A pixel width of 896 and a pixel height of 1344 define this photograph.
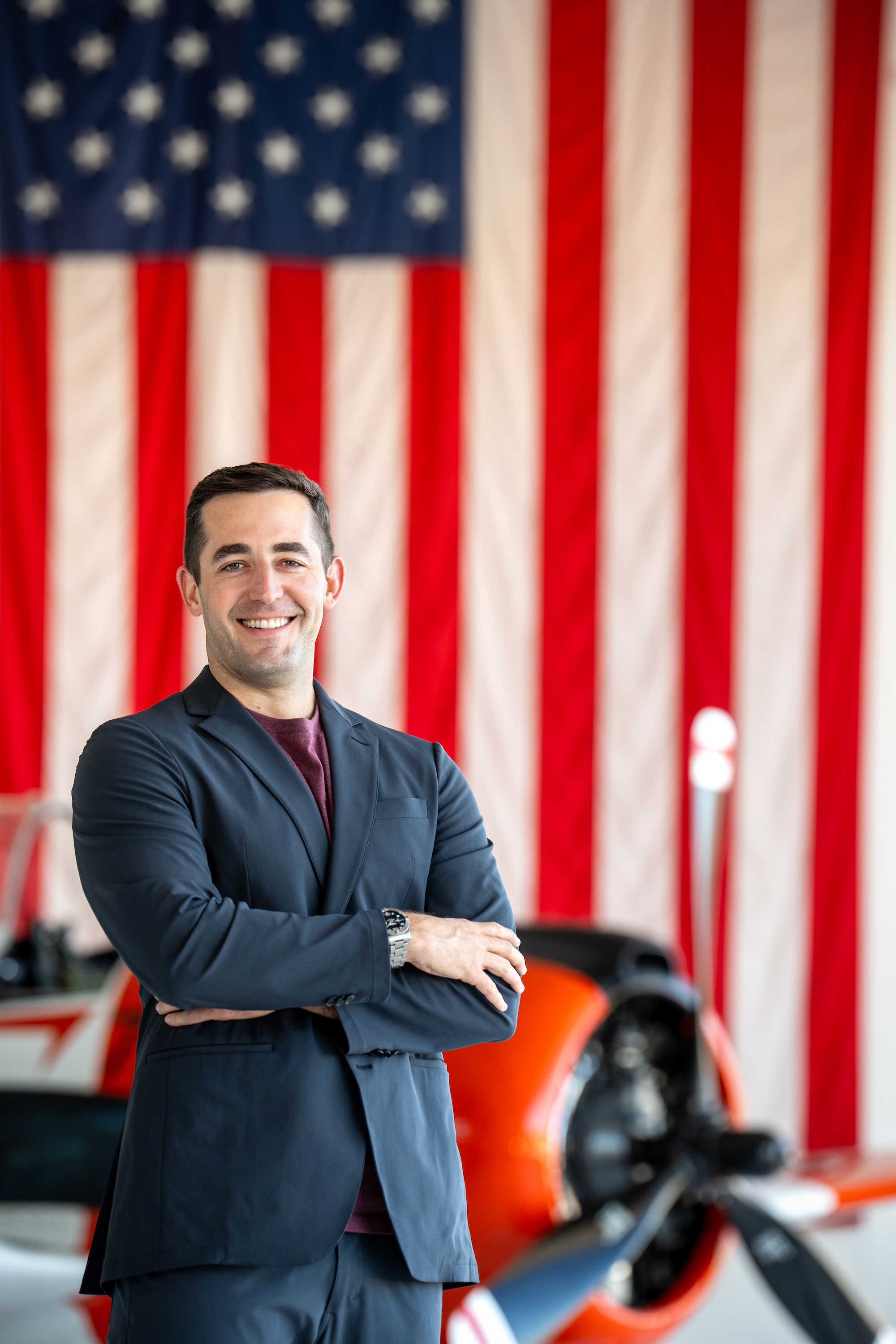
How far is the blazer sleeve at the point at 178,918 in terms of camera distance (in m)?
1.28

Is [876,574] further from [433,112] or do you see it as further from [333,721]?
[333,721]

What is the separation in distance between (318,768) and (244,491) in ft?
1.02

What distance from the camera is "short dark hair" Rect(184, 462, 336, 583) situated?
4.65 ft

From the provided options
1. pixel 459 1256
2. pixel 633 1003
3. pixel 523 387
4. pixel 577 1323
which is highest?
pixel 523 387

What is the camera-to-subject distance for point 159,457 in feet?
18.9

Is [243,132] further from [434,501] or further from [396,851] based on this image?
[396,851]

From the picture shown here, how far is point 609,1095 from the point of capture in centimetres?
298

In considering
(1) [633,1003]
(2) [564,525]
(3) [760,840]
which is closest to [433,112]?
(2) [564,525]

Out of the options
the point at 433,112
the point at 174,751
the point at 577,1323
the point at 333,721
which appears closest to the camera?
the point at 174,751

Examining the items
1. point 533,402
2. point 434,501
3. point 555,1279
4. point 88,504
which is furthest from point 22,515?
point 555,1279

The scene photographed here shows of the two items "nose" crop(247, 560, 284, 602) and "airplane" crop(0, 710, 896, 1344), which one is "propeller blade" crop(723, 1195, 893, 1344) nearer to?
"airplane" crop(0, 710, 896, 1344)

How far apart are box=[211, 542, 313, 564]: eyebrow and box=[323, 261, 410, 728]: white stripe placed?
435cm

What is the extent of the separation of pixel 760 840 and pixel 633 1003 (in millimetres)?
2879

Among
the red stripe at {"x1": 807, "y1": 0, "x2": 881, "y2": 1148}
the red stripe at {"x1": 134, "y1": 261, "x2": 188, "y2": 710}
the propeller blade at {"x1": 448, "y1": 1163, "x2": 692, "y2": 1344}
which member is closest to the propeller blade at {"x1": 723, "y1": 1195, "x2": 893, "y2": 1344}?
the propeller blade at {"x1": 448, "y1": 1163, "x2": 692, "y2": 1344}
